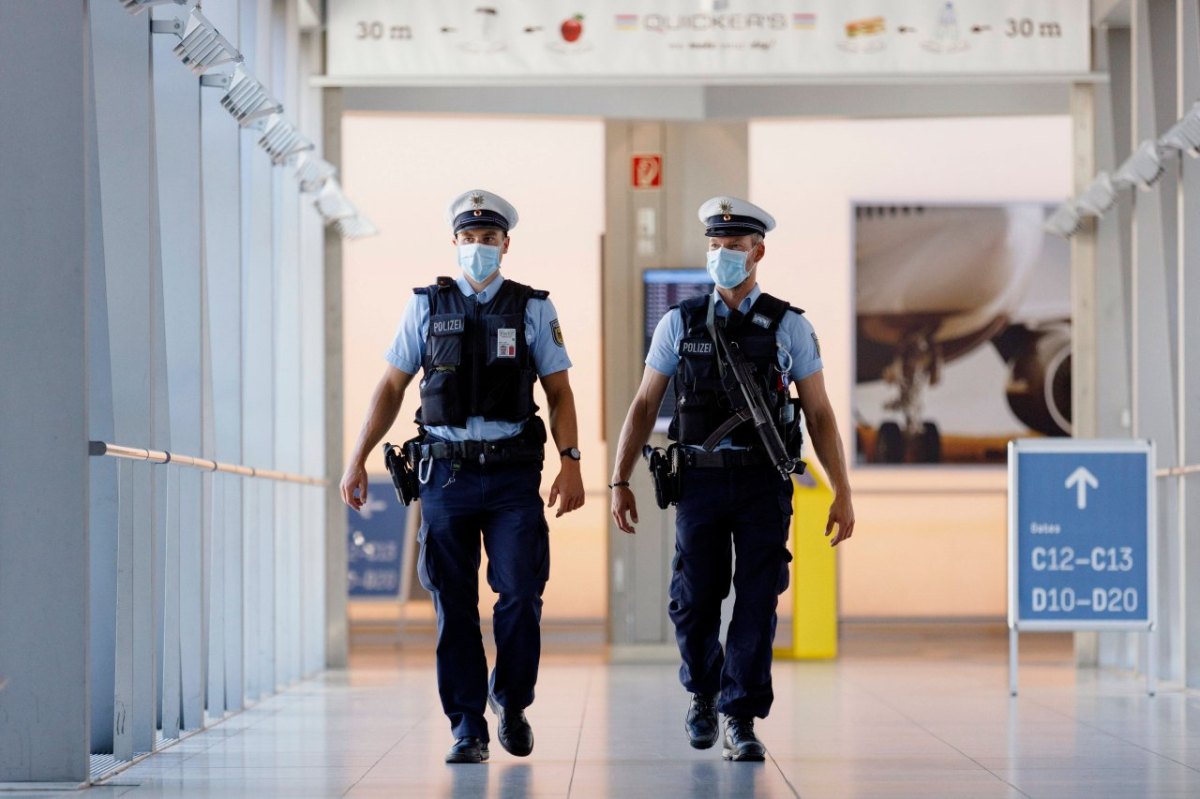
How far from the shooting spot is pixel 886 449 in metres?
13.9

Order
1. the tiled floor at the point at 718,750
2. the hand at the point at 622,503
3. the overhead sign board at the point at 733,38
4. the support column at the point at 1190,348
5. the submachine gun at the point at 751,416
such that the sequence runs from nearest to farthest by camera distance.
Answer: the tiled floor at the point at 718,750 → the submachine gun at the point at 751,416 → the hand at the point at 622,503 → the support column at the point at 1190,348 → the overhead sign board at the point at 733,38

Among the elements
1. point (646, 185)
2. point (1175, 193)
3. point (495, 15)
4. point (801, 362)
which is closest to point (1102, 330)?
point (1175, 193)

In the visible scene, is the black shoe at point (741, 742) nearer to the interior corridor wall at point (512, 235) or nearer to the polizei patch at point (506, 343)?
the polizei patch at point (506, 343)

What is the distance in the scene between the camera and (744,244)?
571 centimetres

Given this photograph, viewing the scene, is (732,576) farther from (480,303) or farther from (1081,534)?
(1081,534)

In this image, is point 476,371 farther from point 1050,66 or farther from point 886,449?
point 886,449

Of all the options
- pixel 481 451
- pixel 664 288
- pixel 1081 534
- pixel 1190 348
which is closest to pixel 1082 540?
pixel 1081 534

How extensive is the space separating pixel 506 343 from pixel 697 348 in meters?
0.58

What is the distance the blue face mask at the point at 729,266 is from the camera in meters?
5.69

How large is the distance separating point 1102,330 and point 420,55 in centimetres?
401

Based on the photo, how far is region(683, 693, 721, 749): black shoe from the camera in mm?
5738

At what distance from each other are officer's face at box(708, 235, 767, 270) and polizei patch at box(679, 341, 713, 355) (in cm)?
30

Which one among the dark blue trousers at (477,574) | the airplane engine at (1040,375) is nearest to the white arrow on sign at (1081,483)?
the dark blue trousers at (477,574)

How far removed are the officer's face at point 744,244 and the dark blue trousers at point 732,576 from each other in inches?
26.1
